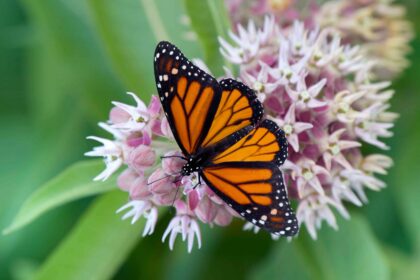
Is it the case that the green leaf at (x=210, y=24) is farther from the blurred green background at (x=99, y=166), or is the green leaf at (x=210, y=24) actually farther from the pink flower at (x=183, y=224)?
the pink flower at (x=183, y=224)

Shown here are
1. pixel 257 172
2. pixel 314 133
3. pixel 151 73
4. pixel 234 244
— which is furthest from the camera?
pixel 234 244

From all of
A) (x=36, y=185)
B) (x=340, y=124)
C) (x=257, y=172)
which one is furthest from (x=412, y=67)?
(x=36, y=185)

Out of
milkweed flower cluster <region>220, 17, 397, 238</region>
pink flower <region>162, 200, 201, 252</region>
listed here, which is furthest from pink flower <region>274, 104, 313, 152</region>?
pink flower <region>162, 200, 201, 252</region>

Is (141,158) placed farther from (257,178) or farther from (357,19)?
(357,19)

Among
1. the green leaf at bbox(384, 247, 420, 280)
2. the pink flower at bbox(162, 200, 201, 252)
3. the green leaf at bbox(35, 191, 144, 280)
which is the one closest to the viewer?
the pink flower at bbox(162, 200, 201, 252)

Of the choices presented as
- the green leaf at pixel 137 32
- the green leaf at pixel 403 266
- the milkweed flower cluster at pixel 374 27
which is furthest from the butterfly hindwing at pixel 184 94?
the green leaf at pixel 403 266

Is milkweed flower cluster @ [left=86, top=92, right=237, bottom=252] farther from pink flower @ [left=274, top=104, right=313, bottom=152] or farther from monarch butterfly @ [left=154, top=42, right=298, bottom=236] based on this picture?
pink flower @ [left=274, top=104, right=313, bottom=152]

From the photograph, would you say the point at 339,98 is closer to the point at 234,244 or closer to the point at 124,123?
the point at 124,123
